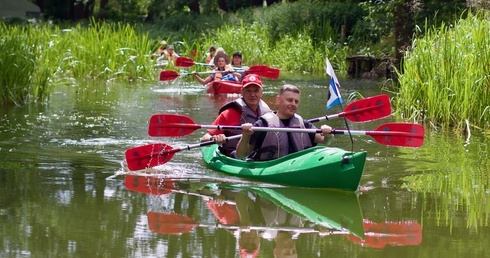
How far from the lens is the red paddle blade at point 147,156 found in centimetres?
962

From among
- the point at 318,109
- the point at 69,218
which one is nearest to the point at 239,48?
the point at 318,109

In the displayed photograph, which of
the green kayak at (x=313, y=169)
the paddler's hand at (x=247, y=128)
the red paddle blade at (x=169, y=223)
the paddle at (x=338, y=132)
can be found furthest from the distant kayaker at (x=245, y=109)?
the red paddle blade at (x=169, y=223)

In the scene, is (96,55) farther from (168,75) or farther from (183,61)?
(168,75)

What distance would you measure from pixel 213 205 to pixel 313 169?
1.08m

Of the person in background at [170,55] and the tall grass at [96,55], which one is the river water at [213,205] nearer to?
the tall grass at [96,55]

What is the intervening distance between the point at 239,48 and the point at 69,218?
72.4 ft

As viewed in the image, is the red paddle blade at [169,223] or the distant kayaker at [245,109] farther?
the distant kayaker at [245,109]

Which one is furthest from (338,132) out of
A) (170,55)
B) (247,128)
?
(170,55)

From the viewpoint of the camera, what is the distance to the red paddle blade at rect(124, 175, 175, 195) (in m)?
8.69

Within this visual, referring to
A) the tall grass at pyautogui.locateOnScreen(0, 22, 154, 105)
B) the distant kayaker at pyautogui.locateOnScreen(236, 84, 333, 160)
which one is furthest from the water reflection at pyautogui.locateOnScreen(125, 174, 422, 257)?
the tall grass at pyautogui.locateOnScreen(0, 22, 154, 105)

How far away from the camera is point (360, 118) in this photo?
400 inches

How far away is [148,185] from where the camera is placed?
9.07m

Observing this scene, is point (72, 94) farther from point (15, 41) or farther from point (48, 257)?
point (48, 257)

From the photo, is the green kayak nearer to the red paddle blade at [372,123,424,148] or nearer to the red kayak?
the red paddle blade at [372,123,424,148]
